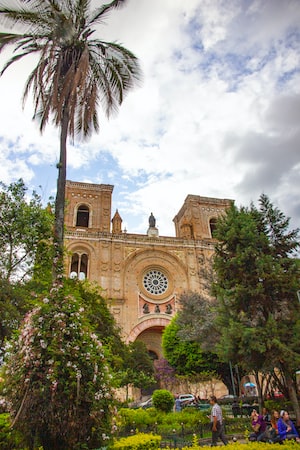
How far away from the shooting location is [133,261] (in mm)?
27422

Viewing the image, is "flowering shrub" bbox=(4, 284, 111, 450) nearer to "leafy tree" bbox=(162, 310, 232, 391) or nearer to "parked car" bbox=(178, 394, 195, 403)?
"leafy tree" bbox=(162, 310, 232, 391)

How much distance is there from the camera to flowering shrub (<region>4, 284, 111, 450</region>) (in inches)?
167

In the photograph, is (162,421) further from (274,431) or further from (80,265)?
(80,265)

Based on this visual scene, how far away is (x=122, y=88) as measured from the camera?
9.59 metres

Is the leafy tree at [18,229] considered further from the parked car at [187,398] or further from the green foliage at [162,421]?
the parked car at [187,398]

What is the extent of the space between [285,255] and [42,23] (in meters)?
10.4

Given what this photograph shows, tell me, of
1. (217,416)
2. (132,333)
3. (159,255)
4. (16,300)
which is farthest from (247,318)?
(159,255)

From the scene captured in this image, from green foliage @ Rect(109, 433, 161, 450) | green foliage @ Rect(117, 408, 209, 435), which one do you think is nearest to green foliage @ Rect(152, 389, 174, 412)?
green foliage @ Rect(117, 408, 209, 435)

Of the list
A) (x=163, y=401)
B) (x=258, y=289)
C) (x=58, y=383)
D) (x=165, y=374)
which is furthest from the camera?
(x=165, y=374)

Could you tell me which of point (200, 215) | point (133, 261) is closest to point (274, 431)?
point (133, 261)

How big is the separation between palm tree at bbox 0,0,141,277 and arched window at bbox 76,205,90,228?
819 inches

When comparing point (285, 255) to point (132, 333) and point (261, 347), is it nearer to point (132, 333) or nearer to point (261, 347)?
point (261, 347)

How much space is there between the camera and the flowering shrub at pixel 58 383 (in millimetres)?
4250

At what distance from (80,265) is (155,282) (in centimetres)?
644
